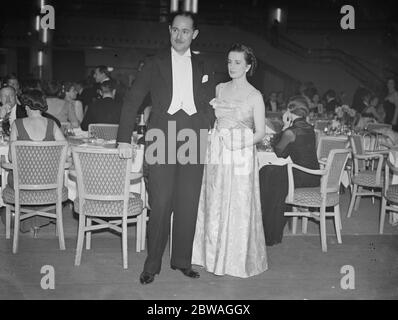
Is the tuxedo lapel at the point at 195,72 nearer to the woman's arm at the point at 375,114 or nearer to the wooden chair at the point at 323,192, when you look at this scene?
the wooden chair at the point at 323,192

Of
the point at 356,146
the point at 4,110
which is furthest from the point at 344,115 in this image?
the point at 4,110

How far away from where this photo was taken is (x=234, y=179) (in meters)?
3.76

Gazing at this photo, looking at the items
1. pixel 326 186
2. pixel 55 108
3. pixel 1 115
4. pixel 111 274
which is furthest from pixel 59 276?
pixel 55 108

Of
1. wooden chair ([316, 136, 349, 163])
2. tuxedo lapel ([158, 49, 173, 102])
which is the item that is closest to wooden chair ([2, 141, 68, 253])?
tuxedo lapel ([158, 49, 173, 102])

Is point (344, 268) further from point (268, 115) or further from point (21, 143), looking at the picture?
point (268, 115)

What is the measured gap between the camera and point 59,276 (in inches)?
148

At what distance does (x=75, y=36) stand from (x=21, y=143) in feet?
44.4

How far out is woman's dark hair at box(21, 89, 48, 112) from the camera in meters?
4.36

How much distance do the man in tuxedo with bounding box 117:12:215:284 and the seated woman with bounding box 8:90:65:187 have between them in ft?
3.44

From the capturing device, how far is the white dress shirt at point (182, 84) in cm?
353

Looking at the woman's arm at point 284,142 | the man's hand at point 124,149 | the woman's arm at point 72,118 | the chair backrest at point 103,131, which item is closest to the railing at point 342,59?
the woman's arm at point 72,118

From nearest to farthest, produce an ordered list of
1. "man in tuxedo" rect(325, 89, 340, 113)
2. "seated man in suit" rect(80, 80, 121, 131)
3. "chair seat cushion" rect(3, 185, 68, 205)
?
"chair seat cushion" rect(3, 185, 68, 205), "seated man in suit" rect(80, 80, 121, 131), "man in tuxedo" rect(325, 89, 340, 113)

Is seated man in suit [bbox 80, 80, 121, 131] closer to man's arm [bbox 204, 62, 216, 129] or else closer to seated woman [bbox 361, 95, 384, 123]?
man's arm [bbox 204, 62, 216, 129]

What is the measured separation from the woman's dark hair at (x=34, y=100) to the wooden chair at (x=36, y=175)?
16.2 inches
